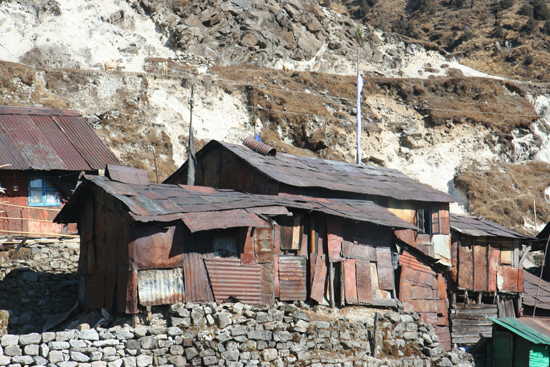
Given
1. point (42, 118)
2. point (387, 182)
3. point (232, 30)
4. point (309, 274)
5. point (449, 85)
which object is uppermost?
point (232, 30)

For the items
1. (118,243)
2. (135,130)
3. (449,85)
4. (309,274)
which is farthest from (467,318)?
(449,85)

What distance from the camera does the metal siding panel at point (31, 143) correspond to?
2406 cm

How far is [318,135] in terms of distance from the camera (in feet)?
152

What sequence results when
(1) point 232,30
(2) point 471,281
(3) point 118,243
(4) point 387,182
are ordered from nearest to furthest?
(3) point 118,243, (4) point 387,182, (2) point 471,281, (1) point 232,30

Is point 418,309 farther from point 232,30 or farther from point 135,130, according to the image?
point 232,30

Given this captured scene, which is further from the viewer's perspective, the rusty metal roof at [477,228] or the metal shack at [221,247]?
the rusty metal roof at [477,228]

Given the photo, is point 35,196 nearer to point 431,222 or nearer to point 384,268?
point 384,268

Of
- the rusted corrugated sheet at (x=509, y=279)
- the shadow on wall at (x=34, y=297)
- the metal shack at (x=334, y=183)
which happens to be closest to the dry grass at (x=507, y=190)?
the rusted corrugated sheet at (x=509, y=279)

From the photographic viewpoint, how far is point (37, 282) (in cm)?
2155

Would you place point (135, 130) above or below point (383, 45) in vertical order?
below

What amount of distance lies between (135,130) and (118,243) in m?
23.4

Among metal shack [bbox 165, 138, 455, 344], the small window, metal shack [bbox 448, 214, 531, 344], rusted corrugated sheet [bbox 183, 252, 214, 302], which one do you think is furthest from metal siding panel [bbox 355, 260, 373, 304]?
metal shack [bbox 448, 214, 531, 344]

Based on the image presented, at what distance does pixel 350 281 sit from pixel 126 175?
8.05 meters

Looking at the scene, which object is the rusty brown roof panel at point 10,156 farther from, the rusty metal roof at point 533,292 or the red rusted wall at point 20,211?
the rusty metal roof at point 533,292
